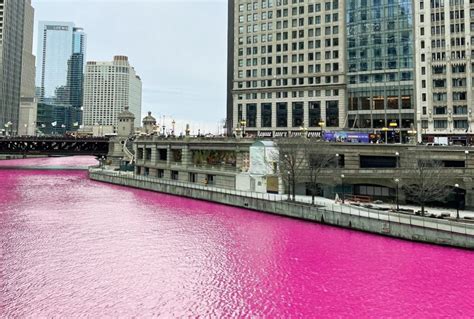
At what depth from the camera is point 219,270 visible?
28.0m

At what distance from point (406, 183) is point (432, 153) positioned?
7492mm

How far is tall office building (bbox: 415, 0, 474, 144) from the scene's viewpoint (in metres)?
80.8

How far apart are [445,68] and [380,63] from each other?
14.8 meters

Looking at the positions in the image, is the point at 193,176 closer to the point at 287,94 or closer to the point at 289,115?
the point at 289,115

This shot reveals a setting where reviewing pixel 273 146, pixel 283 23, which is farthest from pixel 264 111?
pixel 273 146

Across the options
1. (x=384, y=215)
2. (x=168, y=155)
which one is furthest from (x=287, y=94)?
(x=384, y=215)

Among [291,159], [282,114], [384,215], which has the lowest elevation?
[384,215]

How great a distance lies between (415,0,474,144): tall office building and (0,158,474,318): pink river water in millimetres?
58721

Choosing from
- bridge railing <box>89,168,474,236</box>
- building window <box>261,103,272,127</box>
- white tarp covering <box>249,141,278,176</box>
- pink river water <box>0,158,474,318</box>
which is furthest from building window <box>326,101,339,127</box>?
pink river water <box>0,158,474,318</box>

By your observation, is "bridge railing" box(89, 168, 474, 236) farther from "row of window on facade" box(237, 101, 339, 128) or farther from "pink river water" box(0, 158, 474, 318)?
"row of window on facade" box(237, 101, 339, 128)

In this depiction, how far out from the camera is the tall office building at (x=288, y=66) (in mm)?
93250

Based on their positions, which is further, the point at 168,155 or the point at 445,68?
the point at 445,68

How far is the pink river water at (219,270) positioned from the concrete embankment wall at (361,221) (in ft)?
3.25

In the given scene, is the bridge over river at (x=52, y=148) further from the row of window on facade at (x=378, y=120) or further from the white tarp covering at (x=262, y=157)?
the row of window on facade at (x=378, y=120)
